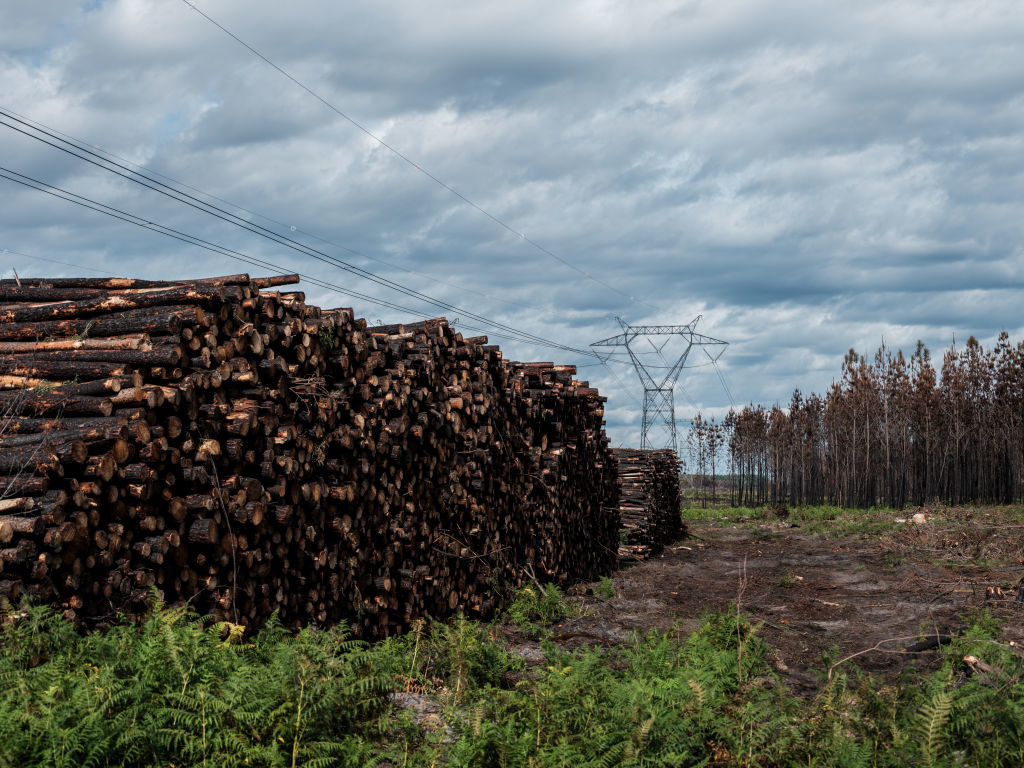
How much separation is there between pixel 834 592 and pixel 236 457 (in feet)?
35.7

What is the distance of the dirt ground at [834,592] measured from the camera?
877 cm

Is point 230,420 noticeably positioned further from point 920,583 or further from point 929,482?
point 929,482

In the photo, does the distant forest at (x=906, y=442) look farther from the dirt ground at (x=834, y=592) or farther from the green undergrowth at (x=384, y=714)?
the green undergrowth at (x=384, y=714)

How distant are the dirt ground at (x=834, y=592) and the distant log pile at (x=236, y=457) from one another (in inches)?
80.3

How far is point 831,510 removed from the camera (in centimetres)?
3011

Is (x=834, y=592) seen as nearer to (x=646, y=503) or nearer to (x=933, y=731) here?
(x=646, y=503)

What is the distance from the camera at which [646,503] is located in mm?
19562

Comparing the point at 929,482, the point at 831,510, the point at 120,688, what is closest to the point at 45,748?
the point at 120,688

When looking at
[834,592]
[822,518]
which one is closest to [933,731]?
[834,592]

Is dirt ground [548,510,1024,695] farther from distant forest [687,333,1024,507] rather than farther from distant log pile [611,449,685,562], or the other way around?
distant forest [687,333,1024,507]

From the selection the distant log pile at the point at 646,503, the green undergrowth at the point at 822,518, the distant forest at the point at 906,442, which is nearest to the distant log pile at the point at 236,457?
the distant log pile at the point at 646,503

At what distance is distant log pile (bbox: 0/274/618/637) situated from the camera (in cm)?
480

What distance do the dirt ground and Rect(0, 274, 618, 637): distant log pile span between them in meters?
2.04

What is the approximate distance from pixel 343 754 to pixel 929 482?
35606 millimetres
